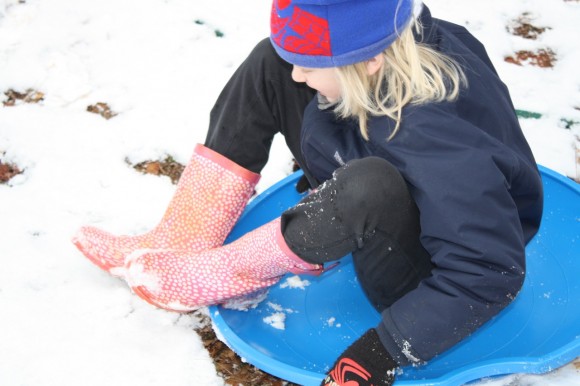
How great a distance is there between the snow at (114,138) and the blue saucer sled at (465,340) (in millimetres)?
67

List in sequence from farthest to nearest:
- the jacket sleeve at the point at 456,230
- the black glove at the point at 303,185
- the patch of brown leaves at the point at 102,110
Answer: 1. the patch of brown leaves at the point at 102,110
2. the black glove at the point at 303,185
3. the jacket sleeve at the point at 456,230

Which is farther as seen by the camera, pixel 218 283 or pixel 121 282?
pixel 121 282

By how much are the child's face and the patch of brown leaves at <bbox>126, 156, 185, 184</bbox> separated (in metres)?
0.66

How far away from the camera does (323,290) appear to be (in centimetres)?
143

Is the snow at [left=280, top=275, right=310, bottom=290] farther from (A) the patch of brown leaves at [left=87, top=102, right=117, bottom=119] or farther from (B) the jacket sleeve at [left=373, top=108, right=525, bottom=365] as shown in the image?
(A) the patch of brown leaves at [left=87, top=102, right=117, bottom=119]

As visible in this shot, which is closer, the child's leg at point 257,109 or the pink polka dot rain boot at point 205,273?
the pink polka dot rain boot at point 205,273

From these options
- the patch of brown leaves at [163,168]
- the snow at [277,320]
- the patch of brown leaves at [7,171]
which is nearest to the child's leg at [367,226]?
the snow at [277,320]

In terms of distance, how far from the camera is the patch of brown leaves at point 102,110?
6.40 ft

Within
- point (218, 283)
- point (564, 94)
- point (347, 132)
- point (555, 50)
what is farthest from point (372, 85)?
point (555, 50)

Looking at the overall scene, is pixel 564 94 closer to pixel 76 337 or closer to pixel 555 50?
pixel 555 50

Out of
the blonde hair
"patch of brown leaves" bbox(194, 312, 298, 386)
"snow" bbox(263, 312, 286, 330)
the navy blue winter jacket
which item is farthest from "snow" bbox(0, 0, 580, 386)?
the blonde hair

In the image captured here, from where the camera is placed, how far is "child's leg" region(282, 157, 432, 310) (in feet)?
3.47

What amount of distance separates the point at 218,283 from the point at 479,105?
1.84ft

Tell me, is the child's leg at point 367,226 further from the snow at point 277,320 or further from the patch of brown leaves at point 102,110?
the patch of brown leaves at point 102,110
